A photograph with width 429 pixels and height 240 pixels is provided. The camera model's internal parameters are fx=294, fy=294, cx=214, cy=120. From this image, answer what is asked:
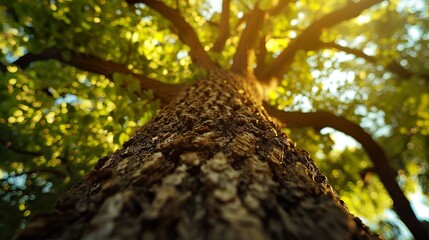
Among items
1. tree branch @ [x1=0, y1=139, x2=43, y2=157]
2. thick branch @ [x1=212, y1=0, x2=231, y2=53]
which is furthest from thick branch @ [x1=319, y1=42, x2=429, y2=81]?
tree branch @ [x1=0, y1=139, x2=43, y2=157]

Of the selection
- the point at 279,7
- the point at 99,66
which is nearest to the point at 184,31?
the point at 99,66

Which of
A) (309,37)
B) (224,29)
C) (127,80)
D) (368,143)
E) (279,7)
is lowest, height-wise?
(368,143)

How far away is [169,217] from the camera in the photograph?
31.8 inches

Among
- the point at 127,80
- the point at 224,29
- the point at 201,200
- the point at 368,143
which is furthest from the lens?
the point at 224,29

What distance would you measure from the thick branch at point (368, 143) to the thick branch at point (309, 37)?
0.83 m

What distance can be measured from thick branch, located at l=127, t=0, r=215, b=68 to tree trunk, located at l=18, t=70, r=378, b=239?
296cm

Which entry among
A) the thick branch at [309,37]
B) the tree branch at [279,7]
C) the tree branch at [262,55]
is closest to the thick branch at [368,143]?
the thick branch at [309,37]

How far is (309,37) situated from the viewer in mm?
5035

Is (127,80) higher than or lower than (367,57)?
lower

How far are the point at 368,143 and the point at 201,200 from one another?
5.03 meters

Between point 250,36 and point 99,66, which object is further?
point 250,36

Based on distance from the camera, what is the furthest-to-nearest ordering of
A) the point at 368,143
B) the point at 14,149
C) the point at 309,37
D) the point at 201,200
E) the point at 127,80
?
the point at 368,143 → the point at 309,37 → the point at 14,149 → the point at 127,80 → the point at 201,200

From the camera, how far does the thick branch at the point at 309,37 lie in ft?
15.5

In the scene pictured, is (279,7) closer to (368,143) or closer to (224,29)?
(224,29)
